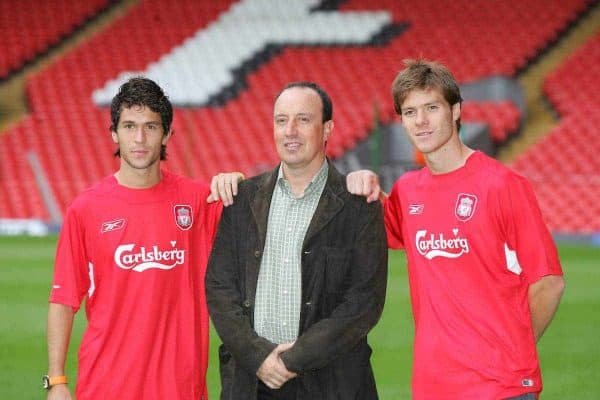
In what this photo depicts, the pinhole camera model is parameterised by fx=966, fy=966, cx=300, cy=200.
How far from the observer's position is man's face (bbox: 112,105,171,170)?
14.4 feet

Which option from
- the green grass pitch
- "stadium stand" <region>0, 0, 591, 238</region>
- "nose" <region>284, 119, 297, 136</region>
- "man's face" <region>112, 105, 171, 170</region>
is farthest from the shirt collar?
"stadium stand" <region>0, 0, 591, 238</region>

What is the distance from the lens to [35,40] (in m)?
27.6

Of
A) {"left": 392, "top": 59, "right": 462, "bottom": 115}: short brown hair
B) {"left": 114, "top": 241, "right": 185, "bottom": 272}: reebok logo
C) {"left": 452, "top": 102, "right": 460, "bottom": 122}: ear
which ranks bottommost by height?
{"left": 114, "top": 241, "right": 185, "bottom": 272}: reebok logo

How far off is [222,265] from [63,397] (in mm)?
904

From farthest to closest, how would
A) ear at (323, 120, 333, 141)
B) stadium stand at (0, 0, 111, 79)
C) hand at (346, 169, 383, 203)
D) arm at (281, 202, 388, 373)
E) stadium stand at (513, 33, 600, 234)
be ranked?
1. stadium stand at (0, 0, 111, 79)
2. stadium stand at (513, 33, 600, 234)
3. ear at (323, 120, 333, 141)
4. hand at (346, 169, 383, 203)
5. arm at (281, 202, 388, 373)

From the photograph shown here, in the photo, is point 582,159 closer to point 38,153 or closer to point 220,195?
point 38,153

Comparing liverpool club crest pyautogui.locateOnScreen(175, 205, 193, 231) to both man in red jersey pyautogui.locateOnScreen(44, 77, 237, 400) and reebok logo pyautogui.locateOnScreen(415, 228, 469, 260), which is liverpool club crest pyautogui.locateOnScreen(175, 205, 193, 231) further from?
reebok logo pyautogui.locateOnScreen(415, 228, 469, 260)

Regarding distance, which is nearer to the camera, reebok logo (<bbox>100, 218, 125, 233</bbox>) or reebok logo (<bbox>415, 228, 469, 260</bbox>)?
reebok logo (<bbox>415, 228, 469, 260</bbox>)

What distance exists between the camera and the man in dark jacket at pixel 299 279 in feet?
13.3

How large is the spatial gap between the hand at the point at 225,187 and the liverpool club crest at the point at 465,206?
993 millimetres

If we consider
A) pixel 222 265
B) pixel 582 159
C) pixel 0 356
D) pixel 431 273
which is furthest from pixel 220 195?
pixel 582 159

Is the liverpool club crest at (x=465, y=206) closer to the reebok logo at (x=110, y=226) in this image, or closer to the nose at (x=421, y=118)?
the nose at (x=421, y=118)

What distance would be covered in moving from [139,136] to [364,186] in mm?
1048

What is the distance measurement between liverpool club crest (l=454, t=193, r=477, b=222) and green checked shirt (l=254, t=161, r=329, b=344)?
613mm
